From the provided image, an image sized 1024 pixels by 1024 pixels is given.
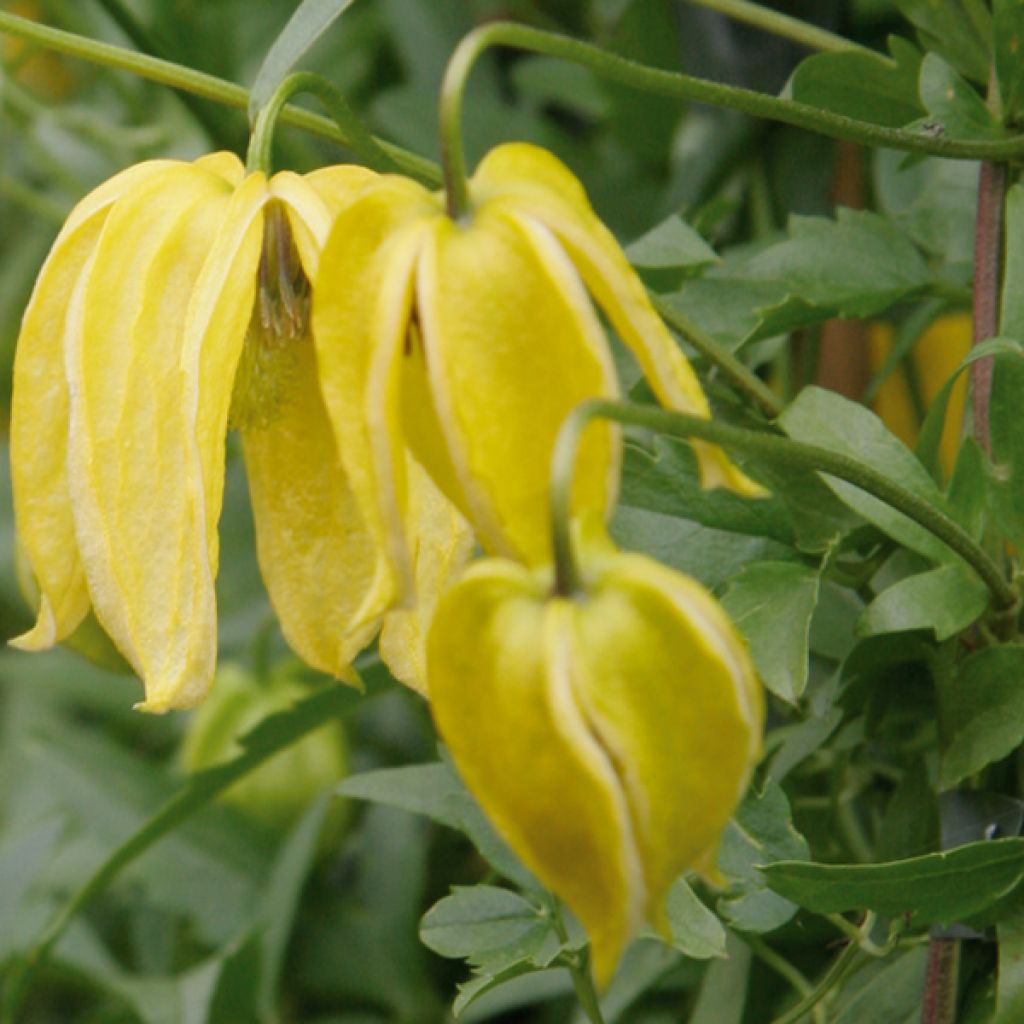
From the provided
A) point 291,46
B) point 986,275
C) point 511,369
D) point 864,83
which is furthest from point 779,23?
point 511,369

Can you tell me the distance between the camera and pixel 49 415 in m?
0.57

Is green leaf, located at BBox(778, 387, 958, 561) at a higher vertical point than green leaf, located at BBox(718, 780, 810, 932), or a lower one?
higher

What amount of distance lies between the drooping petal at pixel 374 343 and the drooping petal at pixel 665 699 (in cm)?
6

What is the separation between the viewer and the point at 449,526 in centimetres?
56

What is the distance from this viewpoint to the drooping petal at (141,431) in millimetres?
530

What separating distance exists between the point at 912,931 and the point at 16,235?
1.33 m

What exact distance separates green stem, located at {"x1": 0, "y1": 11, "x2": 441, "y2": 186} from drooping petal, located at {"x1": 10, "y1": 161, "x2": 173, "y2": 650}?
0.04m

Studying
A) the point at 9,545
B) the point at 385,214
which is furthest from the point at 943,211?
the point at 9,545

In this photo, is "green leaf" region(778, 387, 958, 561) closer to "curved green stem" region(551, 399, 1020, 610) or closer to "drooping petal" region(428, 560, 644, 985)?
"curved green stem" region(551, 399, 1020, 610)

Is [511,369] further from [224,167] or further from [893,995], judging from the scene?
[893,995]

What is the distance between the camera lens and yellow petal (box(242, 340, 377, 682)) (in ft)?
1.97

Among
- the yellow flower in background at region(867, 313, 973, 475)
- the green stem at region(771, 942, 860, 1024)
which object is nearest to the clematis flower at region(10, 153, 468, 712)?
the green stem at region(771, 942, 860, 1024)

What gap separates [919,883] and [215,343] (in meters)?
0.28

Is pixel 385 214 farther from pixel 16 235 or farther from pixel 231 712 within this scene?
pixel 16 235
